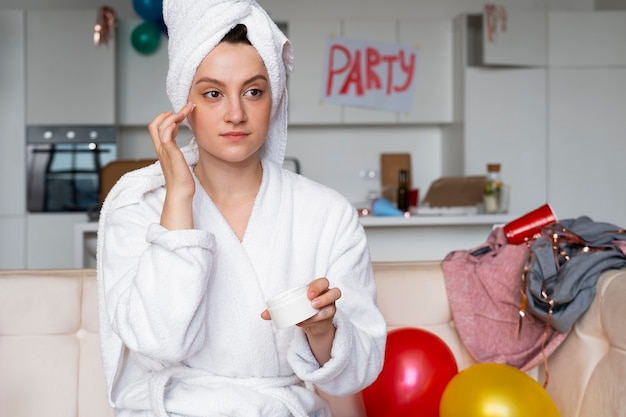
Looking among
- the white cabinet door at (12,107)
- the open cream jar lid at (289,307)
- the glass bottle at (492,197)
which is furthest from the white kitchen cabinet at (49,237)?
the open cream jar lid at (289,307)

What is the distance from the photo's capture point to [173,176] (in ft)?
4.31

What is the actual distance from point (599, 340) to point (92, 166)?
12.2 feet

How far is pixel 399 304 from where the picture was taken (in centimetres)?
194

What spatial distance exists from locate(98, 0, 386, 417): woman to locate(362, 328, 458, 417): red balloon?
0.28 meters

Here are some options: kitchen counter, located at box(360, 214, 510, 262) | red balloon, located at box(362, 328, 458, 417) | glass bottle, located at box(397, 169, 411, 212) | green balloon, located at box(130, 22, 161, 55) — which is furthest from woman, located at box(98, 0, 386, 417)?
green balloon, located at box(130, 22, 161, 55)

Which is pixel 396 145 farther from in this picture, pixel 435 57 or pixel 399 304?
pixel 399 304

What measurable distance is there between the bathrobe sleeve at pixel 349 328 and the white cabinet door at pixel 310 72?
363 centimetres

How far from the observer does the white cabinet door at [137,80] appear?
4.96 metres

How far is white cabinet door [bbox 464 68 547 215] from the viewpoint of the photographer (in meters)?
4.92

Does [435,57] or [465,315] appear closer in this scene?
[465,315]

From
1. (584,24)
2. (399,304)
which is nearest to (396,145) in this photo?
(584,24)

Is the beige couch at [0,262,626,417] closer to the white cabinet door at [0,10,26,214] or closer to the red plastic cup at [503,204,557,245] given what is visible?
the red plastic cup at [503,204,557,245]

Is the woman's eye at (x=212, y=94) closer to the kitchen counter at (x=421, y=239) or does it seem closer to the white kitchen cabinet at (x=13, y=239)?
the kitchen counter at (x=421, y=239)

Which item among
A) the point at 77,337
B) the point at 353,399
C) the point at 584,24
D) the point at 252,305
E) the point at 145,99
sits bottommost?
the point at 353,399
